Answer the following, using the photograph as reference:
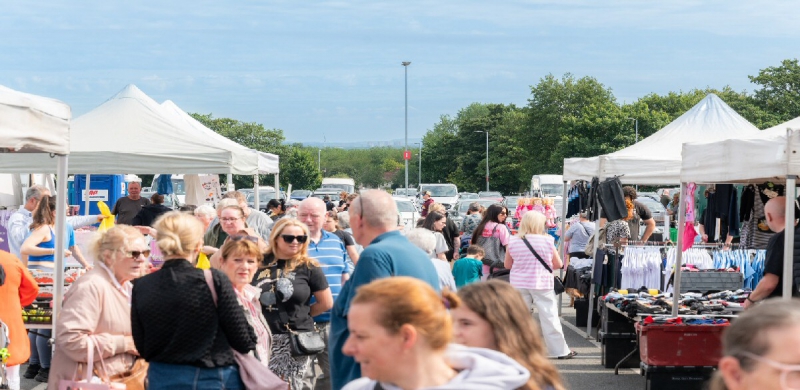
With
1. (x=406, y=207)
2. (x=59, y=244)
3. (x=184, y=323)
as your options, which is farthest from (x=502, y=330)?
(x=406, y=207)

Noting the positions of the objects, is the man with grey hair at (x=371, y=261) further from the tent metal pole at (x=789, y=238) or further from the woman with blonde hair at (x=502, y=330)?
the tent metal pole at (x=789, y=238)

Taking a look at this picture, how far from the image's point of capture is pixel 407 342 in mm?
2795

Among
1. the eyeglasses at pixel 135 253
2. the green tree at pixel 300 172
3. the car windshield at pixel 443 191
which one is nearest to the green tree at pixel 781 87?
the car windshield at pixel 443 191

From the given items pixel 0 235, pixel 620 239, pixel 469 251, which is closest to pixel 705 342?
pixel 469 251

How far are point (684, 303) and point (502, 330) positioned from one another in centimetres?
732

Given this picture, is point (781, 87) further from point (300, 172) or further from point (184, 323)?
point (184, 323)

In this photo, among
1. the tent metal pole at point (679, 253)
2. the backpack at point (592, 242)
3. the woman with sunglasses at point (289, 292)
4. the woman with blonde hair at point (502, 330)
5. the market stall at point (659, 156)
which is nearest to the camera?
the woman with blonde hair at point (502, 330)

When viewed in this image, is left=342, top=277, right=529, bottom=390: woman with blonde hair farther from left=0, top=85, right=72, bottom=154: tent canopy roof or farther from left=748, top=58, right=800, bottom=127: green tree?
left=748, top=58, right=800, bottom=127: green tree

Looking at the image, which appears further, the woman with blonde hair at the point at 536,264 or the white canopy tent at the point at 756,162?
the woman with blonde hair at the point at 536,264

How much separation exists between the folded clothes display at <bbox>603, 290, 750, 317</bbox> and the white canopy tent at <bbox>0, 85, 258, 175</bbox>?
219 inches

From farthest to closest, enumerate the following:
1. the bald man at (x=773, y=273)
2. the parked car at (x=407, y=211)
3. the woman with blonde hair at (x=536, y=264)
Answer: the parked car at (x=407, y=211) → the woman with blonde hair at (x=536, y=264) → the bald man at (x=773, y=273)

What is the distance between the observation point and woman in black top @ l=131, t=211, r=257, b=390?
15.5ft

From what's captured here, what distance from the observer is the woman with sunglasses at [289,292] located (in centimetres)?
632

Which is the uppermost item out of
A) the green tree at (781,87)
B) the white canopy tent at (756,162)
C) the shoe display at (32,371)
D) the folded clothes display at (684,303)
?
the green tree at (781,87)
